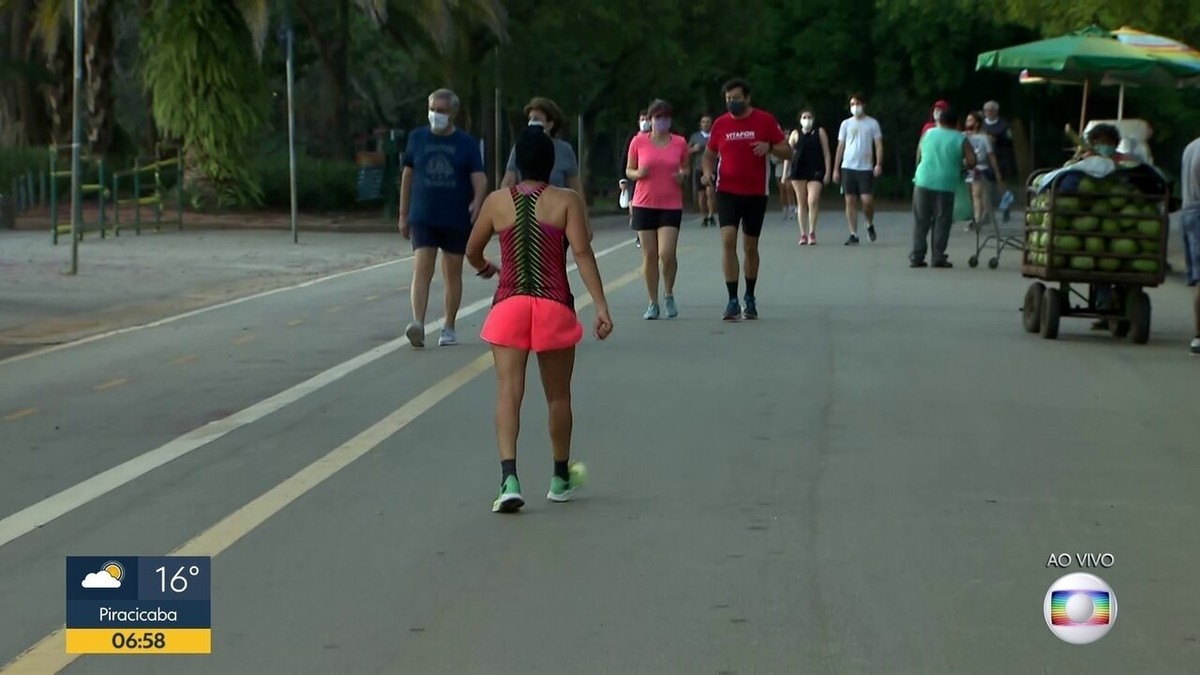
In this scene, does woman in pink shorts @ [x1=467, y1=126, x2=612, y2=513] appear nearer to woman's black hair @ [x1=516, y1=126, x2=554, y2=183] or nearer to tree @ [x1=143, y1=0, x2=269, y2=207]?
woman's black hair @ [x1=516, y1=126, x2=554, y2=183]

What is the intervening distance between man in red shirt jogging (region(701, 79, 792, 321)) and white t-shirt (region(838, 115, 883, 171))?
10.9 metres

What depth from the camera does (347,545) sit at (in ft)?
25.3

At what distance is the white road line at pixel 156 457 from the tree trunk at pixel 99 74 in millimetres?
20675

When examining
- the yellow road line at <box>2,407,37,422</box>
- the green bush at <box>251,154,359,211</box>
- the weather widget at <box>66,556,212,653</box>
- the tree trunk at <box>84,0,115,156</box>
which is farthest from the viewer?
the green bush at <box>251,154,359,211</box>

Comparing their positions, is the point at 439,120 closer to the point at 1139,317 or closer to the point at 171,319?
the point at 171,319

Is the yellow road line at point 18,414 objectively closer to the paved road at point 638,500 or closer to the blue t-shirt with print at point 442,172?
the paved road at point 638,500

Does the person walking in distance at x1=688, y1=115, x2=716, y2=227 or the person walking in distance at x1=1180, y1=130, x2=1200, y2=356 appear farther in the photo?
the person walking in distance at x1=688, y1=115, x2=716, y2=227

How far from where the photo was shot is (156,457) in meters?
9.84

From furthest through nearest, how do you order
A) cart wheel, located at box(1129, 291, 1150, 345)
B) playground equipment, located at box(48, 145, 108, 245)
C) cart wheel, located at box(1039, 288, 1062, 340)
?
playground equipment, located at box(48, 145, 108, 245)
cart wheel, located at box(1039, 288, 1062, 340)
cart wheel, located at box(1129, 291, 1150, 345)

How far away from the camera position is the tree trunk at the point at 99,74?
3325cm

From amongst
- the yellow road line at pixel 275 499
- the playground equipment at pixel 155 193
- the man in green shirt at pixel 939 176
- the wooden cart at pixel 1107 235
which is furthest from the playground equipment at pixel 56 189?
the yellow road line at pixel 275 499

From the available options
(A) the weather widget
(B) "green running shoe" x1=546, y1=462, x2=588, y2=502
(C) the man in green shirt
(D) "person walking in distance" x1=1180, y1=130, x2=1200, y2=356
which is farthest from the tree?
(A) the weather widget

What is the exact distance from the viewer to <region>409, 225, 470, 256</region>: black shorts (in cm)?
1459

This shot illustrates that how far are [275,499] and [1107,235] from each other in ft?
26.3
